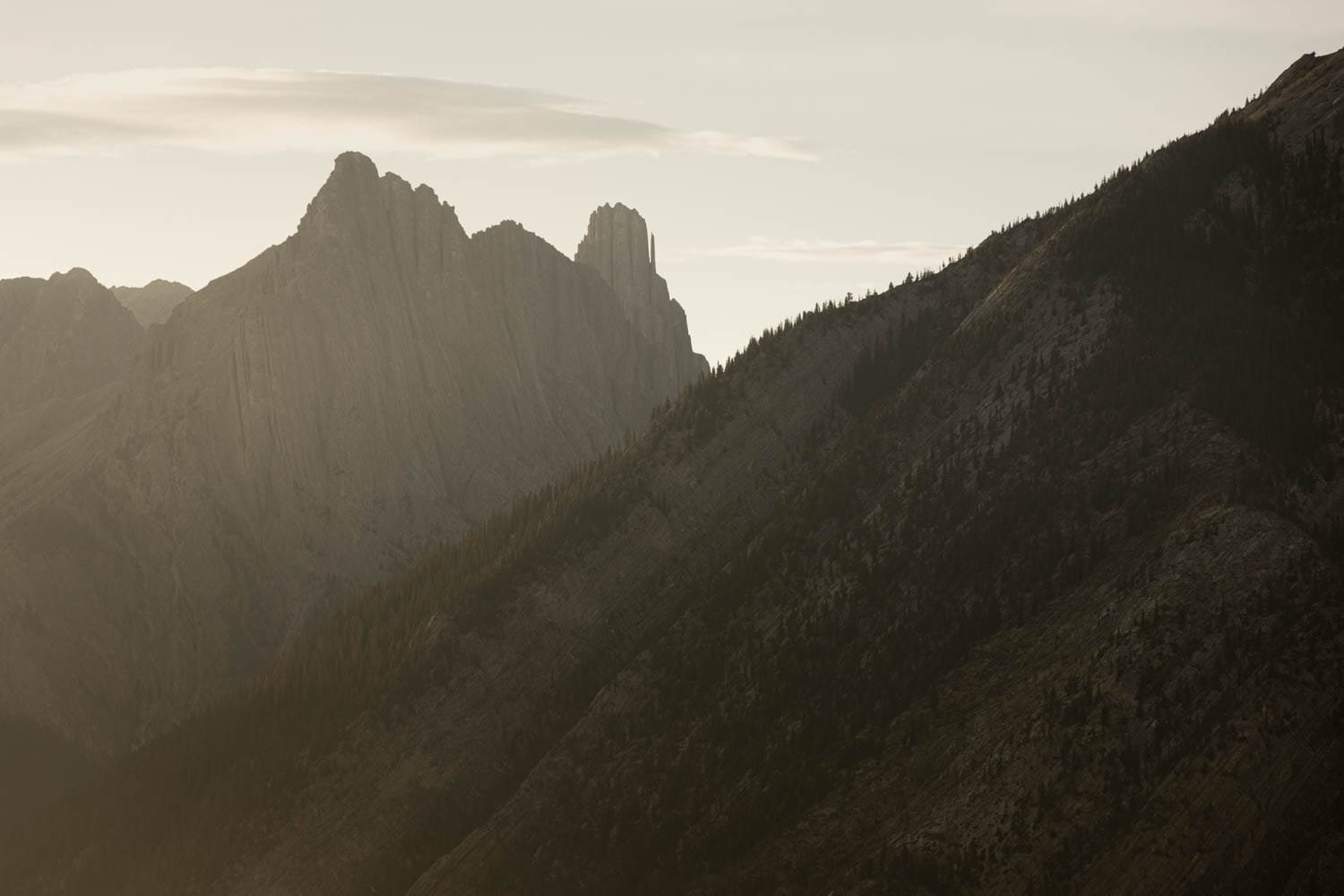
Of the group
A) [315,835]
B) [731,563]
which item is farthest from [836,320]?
[315,835]

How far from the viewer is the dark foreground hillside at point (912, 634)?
103188mm

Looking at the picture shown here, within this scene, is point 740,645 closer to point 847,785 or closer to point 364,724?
point 847,785

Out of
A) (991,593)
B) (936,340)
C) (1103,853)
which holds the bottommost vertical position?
(1103,853)

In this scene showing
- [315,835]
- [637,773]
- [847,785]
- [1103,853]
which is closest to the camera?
[1103,853]

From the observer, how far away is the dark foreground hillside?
4063 inches

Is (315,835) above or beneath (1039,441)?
beneath

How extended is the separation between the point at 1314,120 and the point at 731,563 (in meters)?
65.0

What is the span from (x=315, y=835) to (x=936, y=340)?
250 feet

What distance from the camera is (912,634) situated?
411ft

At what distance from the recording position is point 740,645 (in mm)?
136500

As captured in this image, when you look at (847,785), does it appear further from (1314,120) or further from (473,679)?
(1314,120)

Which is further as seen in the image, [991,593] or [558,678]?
[558,678]

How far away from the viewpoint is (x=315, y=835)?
144875 mm

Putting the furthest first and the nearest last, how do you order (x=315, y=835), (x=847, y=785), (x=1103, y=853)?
1. (x=315, y=835)
2. (x=847, y=785)
3. (x=1103, y=853)
